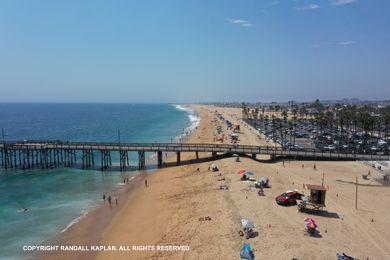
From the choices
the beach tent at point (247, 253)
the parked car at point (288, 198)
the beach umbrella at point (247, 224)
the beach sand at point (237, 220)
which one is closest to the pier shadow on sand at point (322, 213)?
the beach sand at point (237, 220)

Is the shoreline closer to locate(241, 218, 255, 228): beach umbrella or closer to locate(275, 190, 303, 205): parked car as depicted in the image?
locate(241, 218, 255, 228): beach umbrella

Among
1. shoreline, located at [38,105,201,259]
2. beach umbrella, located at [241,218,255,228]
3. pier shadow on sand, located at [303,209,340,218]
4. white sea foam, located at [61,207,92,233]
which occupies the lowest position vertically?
shoreline, located at [38,105,201,259]

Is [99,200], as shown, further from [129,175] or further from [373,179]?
[373,179]

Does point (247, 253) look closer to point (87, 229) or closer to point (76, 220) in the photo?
point (87, 229)

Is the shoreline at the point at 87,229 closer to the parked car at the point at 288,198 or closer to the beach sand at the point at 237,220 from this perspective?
the beach sand at the point at 237,220

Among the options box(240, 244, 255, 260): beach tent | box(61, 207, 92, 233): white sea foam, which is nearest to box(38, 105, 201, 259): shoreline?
box(61, 207, 92, 233): white sea foam

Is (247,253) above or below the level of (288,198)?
below

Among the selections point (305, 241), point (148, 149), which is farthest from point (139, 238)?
point (148, 149)

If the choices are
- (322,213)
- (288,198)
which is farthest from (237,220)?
(322,213)
